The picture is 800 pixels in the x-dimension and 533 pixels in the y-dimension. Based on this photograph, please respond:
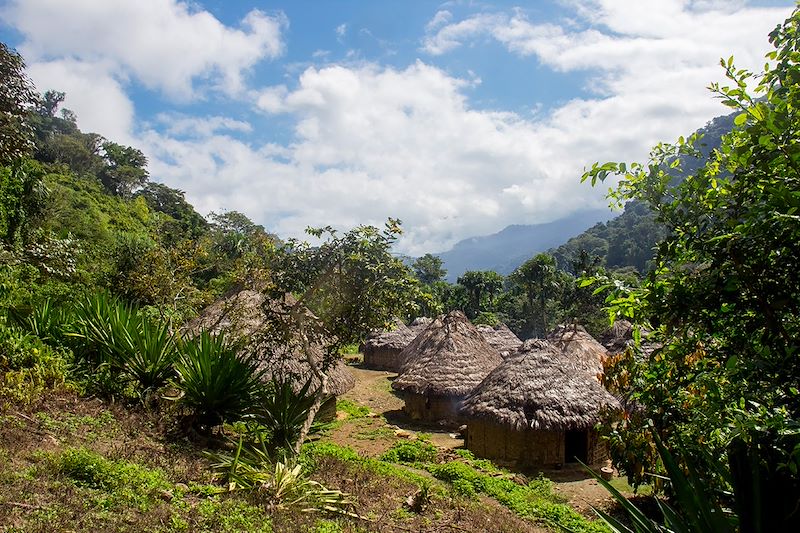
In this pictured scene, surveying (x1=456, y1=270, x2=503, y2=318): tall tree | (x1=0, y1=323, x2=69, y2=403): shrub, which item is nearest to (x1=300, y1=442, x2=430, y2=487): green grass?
(x1=0, y1=323, x2=69, y2=403): shrub

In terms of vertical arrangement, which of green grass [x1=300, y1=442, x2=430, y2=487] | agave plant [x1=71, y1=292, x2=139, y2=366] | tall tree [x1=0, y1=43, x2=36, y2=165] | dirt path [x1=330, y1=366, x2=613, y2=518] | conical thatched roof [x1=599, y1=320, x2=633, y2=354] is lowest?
dirt path [x1=330, y1=366, x2=613, y2=518]

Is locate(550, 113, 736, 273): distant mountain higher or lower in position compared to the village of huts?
higher

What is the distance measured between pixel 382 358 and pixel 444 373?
439 inches

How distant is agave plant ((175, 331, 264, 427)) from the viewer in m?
7.80

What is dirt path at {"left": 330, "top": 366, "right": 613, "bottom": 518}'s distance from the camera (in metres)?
10.0

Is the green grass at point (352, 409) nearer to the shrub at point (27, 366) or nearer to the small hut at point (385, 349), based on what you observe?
the shrub at point (27, 366)

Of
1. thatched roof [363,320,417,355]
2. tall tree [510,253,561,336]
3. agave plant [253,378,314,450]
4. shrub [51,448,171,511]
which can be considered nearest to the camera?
shrub [51,448,171,511]

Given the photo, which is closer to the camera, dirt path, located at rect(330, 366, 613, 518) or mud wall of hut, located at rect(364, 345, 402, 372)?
dirt path, located at rect(330, 366, 613, 518)

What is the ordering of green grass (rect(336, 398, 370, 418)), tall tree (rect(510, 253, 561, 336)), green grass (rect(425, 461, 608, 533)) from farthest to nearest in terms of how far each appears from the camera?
tall tree (rect(510, 253, 561, 336)) < green grass (rect(336, 398, 370, 418)) < green grass (rect(425, 461, 608, 533))

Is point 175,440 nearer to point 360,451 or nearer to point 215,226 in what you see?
point 360,451

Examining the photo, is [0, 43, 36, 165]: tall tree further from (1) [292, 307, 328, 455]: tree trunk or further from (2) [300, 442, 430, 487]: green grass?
(2) [300, 442, 430, 487]: green grass

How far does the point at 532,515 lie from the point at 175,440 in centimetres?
548

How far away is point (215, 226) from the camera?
207 ft

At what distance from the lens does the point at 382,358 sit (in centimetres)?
2744
